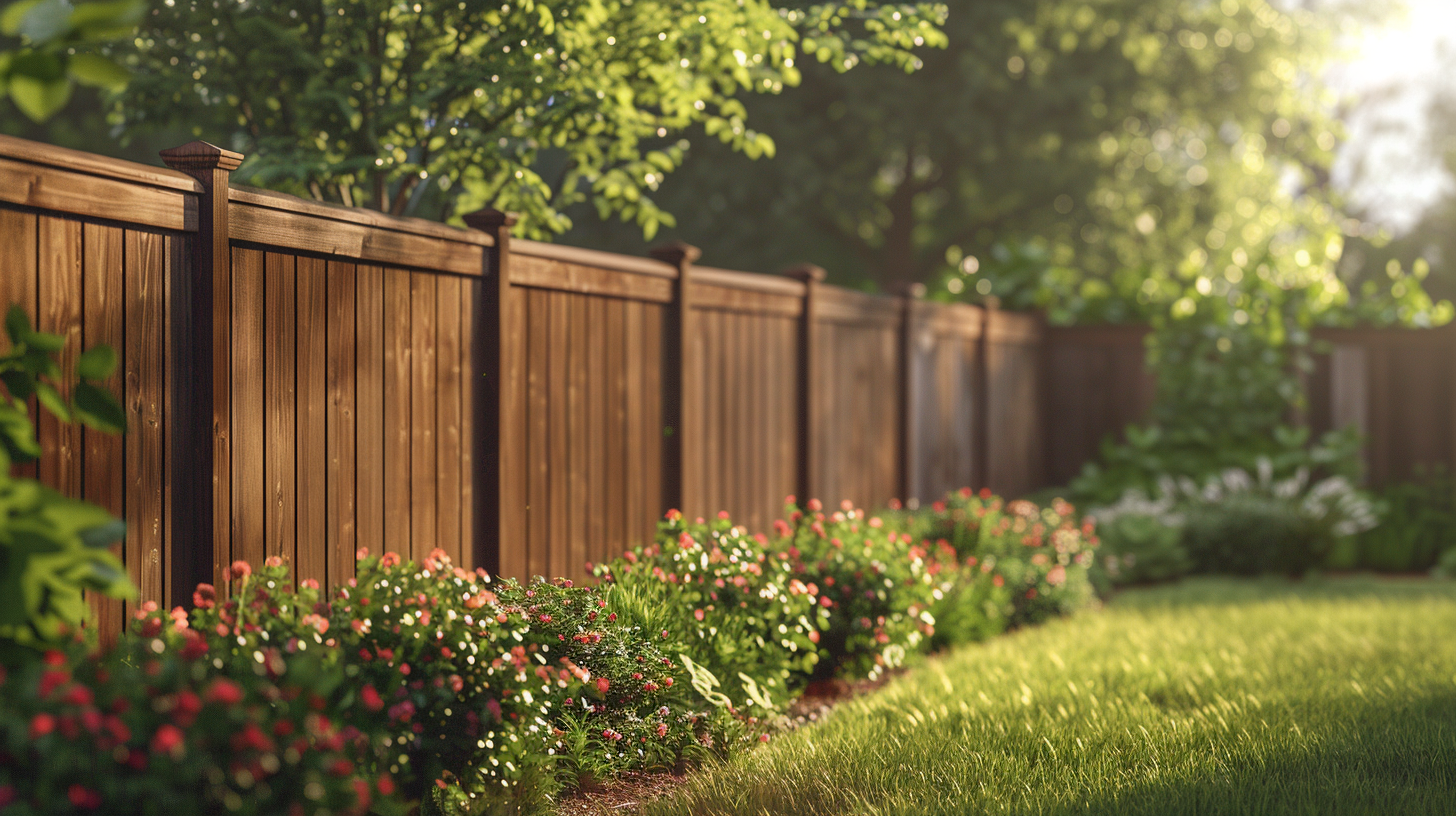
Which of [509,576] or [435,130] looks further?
[435,130]

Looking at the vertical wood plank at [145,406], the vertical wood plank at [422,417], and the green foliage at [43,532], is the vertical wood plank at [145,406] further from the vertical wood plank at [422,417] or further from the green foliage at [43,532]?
the vertical wood plank at [422,417]

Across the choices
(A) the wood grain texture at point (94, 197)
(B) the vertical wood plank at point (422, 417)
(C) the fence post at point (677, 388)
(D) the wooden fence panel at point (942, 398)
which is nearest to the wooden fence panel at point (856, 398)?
(D) the wooden fence panel at point (942, 398)

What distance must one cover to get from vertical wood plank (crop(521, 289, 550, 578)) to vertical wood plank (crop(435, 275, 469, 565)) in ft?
1.16

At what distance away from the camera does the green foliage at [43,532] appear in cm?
212

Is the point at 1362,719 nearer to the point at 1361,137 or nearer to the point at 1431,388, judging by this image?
the point at 1431,388

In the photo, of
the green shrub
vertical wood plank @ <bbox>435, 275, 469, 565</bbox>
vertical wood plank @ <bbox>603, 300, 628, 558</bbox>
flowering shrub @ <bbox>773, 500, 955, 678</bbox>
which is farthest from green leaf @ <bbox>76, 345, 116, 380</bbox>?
the green shrub

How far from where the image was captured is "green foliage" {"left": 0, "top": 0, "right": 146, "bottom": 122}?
2135 mm

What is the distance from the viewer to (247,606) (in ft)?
10.2

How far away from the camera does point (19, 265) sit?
3.02 metres

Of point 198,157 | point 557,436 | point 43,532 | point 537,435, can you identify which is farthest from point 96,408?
point 557,436

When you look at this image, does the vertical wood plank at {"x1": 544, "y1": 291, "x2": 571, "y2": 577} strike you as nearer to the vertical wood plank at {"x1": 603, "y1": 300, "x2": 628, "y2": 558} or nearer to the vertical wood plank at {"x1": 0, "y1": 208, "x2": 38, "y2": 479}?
the vertical wood plank at {"x1": 603, "y1": 300, "x2": 628, "y2": 558}

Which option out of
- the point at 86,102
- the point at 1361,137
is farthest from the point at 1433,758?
the point at 1361,137

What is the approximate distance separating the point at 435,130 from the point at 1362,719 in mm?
4345

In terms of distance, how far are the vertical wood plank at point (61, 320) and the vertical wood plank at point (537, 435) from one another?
1944 millimetres
